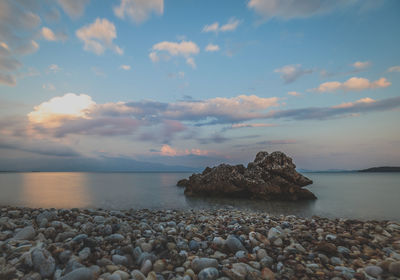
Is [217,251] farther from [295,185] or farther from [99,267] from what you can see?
[295,185]

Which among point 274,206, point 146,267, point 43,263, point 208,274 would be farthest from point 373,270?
point 274,206

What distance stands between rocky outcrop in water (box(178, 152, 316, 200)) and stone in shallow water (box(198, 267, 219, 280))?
40.2 feet

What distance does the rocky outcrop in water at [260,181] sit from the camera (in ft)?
46.5

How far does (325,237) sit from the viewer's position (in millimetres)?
4434

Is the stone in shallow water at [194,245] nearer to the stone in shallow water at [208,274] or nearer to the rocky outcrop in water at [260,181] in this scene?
the stone in shallow water at [208,274]

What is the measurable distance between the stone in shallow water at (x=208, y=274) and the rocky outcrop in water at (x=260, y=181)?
12.2 m

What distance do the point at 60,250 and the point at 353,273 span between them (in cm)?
470

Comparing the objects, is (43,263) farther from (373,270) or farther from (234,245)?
(373,270)

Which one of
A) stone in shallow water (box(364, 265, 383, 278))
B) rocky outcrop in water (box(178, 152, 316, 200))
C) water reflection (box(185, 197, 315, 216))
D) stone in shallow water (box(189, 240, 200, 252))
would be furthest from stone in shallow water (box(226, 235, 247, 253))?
rocky outcrop in water (box(178, 152, 316, 200))

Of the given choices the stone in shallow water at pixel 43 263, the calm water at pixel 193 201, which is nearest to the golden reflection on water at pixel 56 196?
the calm water at pixel 193 201

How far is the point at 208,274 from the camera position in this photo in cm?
280

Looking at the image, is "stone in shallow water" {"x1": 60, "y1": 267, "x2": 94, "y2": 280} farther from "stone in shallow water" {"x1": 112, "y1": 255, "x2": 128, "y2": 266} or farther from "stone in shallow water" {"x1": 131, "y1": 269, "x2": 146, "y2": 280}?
"stone in shallow water" {"x1": 112, "y1": 255, "x2": 128, "y2": 266}

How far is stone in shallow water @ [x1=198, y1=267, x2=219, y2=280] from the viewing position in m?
2.77

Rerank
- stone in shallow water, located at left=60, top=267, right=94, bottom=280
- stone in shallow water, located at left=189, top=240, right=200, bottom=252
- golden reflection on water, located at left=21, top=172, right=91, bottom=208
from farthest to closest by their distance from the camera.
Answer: golden reflection on water, located at left=21, top=172, right=91, bottom=208 < stone in shallow water, located at left=189, top=240, right=200, bottom=252 < stone in shallow water, located at left=60, top=267, right=94, bottom=280
